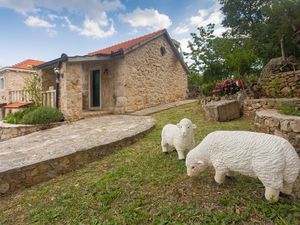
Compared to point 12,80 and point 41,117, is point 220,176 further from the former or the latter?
point 12,80

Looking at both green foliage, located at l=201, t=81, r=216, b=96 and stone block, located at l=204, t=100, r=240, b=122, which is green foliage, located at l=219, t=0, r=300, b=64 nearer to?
green foliage, located at l=201, t=81, r=216, b=96

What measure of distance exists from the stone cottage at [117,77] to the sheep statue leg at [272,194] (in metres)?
8.14

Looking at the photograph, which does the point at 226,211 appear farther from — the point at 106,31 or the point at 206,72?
the point at 106,31

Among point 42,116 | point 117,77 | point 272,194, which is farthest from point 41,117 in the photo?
point 272,194

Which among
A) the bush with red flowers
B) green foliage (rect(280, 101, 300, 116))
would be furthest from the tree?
green foliage (rect(280, 101, 300, 116))

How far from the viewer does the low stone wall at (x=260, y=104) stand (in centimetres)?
607

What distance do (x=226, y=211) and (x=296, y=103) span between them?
3.68 metres

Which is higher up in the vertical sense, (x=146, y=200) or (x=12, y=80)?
(x=12, y=80)

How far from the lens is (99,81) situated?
38.3ft

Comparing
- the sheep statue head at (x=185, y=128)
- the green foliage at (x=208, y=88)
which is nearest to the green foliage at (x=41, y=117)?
the sheep statue head at (x=185, y=128)

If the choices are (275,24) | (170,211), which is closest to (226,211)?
(170,211)

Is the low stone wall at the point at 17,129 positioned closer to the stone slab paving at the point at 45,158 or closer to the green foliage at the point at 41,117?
the green foliage at the point at 41,117

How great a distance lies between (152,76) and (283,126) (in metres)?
8.69

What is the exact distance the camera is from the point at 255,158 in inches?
85.7
